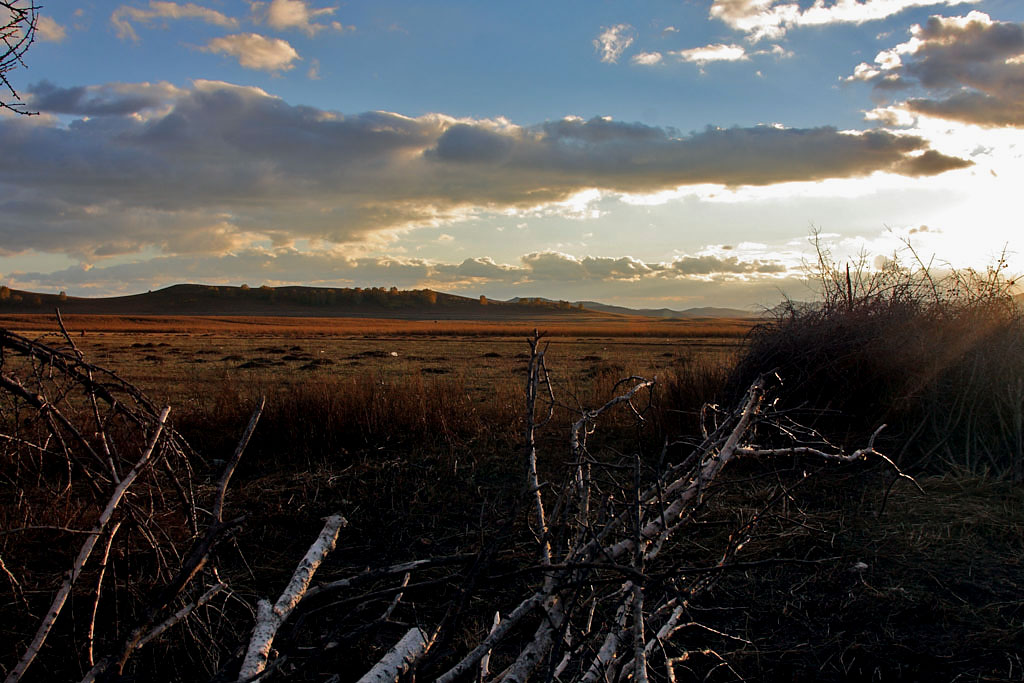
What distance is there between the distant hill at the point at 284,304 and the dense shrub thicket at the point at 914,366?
480 ft

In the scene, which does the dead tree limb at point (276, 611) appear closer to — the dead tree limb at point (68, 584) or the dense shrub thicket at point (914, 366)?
the dead tree limb at point (68, 584)

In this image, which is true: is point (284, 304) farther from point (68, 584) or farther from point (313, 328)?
point (68, 584)

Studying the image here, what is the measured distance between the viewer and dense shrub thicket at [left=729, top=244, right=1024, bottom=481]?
6.80 m

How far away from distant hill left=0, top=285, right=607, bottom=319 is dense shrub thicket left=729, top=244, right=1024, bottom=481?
146m

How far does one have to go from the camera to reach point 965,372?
7.12 meters

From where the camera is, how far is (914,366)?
7.18 m

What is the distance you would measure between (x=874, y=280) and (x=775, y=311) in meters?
1.14

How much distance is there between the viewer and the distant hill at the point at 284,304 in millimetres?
148825

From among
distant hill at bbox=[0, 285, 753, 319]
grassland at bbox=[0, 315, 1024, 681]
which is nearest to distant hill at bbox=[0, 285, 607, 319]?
distant hill at bbox=[0, 285, 753, 319]

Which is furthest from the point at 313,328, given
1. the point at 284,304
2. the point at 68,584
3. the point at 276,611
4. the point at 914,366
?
the point at 284,304

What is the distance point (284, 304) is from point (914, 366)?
557 ft

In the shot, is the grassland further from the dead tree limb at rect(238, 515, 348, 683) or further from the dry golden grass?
the dry golden grass

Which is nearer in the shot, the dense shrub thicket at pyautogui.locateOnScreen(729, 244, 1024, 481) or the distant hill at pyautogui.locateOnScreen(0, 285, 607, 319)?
the dense shrub thicket at pyautogui.locateOnScreen(729, 244, 1024, 481)

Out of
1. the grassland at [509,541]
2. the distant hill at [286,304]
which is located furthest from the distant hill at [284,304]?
the grassland at [509,541]
